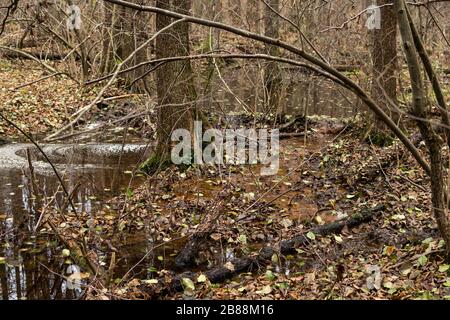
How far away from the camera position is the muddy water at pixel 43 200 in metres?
5.88

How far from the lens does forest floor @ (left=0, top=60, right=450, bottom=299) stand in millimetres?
5293

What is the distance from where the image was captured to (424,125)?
15.1 feet

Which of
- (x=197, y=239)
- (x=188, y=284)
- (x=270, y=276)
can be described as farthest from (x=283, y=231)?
(x=188, y=284)

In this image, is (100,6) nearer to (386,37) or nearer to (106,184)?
(106,184)

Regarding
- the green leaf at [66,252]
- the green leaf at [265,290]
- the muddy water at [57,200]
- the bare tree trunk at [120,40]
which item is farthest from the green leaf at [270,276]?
the bare tree trunk at [120,40]

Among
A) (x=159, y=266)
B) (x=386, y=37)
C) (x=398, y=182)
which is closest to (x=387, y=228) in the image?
(x=398, y=182)

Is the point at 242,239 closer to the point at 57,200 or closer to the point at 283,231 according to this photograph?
the point at 283,231

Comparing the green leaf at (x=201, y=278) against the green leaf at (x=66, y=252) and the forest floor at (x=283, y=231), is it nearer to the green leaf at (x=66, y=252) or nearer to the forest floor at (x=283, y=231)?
the forest floor at (x=283, y=231)

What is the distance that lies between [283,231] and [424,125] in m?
2.92

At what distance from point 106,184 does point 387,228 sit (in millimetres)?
4960

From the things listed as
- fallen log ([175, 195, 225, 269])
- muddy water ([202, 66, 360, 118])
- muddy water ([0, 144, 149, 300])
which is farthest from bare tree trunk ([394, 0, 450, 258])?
muddy water ([202, 66, 360, 118])

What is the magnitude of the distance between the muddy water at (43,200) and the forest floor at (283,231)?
0.37 m
